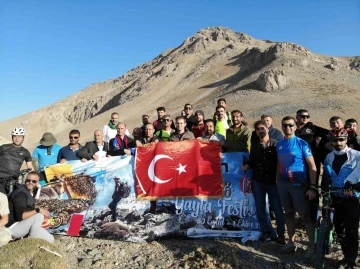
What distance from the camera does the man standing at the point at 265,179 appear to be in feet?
18.8

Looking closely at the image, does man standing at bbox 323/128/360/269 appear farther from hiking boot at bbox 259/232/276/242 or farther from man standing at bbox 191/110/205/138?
man standing at bbox 191/110/205/138

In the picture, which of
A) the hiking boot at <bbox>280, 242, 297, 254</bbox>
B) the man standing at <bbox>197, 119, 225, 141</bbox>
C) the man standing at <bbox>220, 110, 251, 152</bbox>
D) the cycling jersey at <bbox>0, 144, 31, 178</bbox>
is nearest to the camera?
the hiking boot at <bbox>280, 242, 297, 254</bbox>

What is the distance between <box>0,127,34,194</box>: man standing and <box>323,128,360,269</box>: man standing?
5.47m

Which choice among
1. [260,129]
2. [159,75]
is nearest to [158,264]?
[260,129]

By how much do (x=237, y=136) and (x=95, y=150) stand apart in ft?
10.1

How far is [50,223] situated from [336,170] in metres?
5.13

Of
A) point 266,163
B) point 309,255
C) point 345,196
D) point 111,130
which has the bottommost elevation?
point 309,255

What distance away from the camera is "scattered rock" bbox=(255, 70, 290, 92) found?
3631 cm

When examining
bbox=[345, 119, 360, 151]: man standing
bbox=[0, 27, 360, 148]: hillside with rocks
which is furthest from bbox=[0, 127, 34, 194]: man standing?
bbox=[0, 27, 360, 148]: hillside with rocks

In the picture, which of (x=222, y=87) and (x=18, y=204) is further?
(x=222, y=87)

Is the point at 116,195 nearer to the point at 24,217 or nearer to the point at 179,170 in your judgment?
the point at 179,170

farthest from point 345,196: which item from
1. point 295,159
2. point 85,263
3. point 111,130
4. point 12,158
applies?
point 111,130

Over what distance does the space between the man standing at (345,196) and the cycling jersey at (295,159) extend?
349mm

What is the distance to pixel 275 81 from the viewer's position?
120ft
